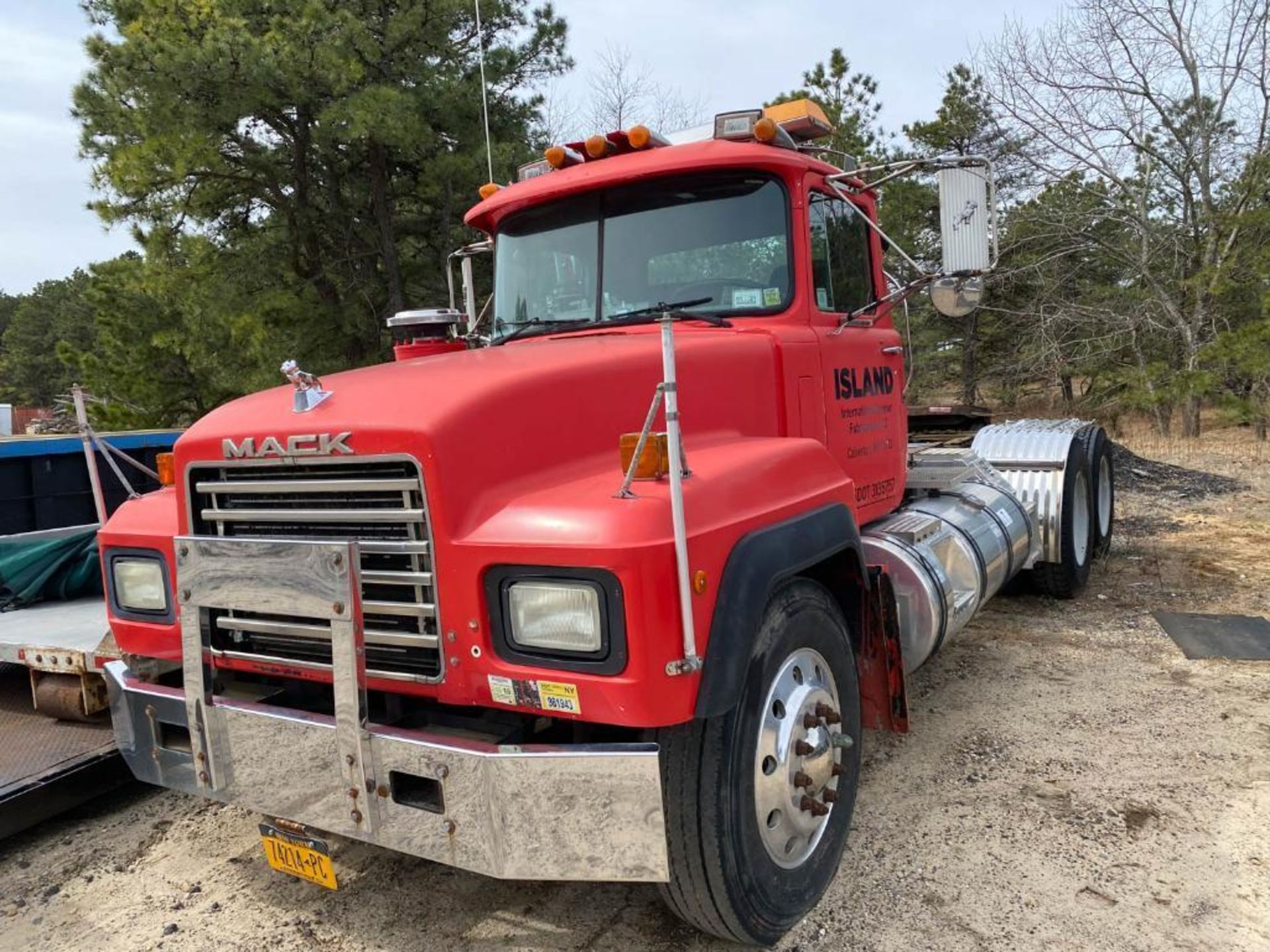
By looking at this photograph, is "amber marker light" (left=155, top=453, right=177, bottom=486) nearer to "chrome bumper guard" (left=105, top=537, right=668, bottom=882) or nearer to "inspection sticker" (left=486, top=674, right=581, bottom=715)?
"chrome bumper guard" (left=105, top=537, right=668, bottom=882)

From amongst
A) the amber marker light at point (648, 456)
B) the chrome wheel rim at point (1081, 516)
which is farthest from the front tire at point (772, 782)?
the chrome wheel rim at point (1081, 516)

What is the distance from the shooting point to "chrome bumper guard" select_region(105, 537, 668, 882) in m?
2.24

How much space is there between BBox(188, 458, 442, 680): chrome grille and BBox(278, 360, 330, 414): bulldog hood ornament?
0.58 ft

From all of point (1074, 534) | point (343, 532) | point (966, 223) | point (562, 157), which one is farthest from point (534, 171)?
point (1074, 534)

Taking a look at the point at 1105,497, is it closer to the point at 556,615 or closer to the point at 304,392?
the point at 556,615

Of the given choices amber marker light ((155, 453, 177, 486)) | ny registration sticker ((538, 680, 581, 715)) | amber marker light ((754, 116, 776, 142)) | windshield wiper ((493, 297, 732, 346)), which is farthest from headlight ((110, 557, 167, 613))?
amber marker light ((754, 116, 776, 142))

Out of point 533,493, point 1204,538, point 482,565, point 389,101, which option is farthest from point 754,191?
point 389,101

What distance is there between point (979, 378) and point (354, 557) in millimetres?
25694

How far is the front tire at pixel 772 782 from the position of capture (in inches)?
96.6

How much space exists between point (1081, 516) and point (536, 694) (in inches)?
241

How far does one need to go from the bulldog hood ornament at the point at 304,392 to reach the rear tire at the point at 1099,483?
6167 mm

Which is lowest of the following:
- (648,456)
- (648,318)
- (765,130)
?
(648,456)

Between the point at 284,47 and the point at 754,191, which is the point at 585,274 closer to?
the point at 754,191

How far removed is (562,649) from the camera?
2.28 meters
